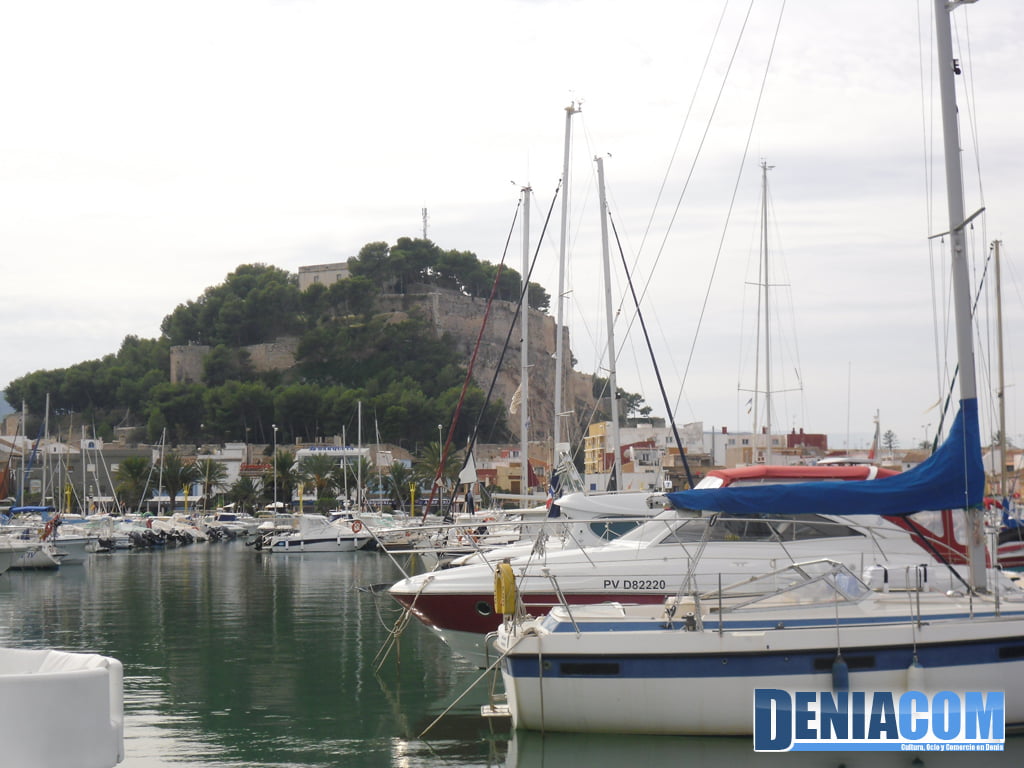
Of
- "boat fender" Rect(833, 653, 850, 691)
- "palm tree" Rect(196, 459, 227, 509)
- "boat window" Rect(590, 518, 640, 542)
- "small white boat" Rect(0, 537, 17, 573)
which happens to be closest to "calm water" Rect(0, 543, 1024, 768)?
"boat fender" Rect(833, 653, 850, 691)

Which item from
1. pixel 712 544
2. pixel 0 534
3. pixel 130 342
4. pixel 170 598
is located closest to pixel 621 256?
pixel 170 598

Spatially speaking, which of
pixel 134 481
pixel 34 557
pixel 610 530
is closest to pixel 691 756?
pixel 610 530

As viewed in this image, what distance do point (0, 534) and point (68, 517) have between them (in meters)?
16.1

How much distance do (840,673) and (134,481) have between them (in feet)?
216

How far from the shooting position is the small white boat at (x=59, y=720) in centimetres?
443

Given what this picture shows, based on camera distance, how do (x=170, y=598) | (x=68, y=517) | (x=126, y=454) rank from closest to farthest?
(x=170, y=598)
(x=68, y=517)
(x=126, y=454)

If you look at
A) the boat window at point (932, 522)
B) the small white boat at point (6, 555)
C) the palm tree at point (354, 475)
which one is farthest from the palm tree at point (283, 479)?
the boat window at point (932, 522)

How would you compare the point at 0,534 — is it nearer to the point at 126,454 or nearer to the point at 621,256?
the point at 621,256

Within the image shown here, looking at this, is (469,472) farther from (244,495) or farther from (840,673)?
(244,495)

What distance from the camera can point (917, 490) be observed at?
32.0 feet

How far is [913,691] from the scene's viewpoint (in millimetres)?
8906

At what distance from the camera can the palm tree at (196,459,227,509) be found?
72125 millimetres

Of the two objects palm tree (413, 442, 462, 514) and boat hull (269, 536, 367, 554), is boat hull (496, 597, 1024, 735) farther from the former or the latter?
palm tree (413, 442, 462, 514)
